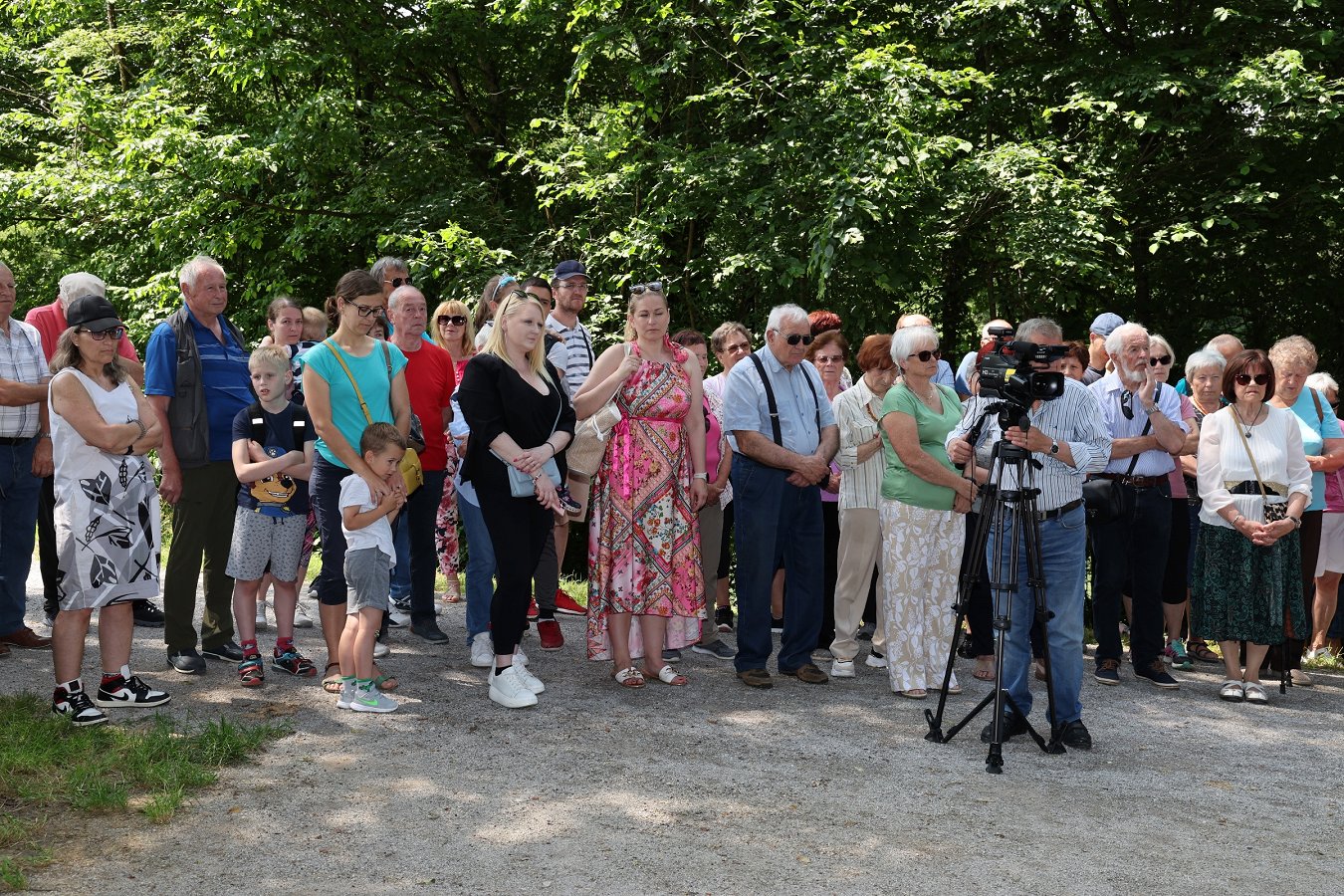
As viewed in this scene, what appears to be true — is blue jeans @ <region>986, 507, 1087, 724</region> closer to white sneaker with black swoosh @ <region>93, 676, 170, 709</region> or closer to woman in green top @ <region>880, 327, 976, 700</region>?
woman in green top @ <region>880, 327, 976, 700</region>

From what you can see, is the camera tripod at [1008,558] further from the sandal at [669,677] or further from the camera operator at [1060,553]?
the sandal at [669,677]

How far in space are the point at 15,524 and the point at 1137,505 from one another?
6.19 m

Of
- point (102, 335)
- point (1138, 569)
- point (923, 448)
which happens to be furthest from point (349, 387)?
point (1138, 569)

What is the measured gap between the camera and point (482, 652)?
6.88 metres

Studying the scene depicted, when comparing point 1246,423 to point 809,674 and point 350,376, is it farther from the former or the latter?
point 350,376

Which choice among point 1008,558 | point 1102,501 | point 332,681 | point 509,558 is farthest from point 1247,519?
point 332,681

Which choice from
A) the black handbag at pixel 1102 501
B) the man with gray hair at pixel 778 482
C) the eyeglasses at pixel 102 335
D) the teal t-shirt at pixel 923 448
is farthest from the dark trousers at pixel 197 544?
the black handbag at pixel 1102 501

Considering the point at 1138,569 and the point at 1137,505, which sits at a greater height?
the point at 1137,505

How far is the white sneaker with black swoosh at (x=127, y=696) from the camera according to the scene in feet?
18.6

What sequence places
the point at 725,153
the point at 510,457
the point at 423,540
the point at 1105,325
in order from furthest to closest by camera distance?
1. the point at 725,153
2. the point at 1105,325
3. the point at 423,540
4. the point at 510,457

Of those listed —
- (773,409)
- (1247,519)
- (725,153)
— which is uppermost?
(725,153)

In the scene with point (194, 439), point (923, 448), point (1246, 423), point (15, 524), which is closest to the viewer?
point (194, 439)

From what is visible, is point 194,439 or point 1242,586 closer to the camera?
point 194,439

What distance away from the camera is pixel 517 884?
3.87 m
